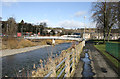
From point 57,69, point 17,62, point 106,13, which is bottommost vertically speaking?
point 17,62

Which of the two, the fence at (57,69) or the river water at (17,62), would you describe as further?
the river water at (17,62)

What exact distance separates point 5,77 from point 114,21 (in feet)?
109

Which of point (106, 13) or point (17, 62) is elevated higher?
point (106, 13)

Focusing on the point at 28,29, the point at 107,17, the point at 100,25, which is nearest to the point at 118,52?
the point at 107,17

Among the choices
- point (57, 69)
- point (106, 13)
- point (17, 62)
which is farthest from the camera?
point (106, 13)

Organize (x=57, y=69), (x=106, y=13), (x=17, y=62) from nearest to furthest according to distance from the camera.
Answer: (x=57, y=69)
(x=17, y=62)
(x=106, y=13)

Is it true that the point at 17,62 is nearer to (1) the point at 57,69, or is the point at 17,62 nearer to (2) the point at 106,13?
(1) the point at 57,69

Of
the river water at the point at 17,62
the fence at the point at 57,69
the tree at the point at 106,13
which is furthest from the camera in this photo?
the tree at the point at 106,13

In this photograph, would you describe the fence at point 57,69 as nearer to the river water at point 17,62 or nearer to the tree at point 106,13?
the river water at point 17,62

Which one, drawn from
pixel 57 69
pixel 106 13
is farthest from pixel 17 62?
pixel 106 13

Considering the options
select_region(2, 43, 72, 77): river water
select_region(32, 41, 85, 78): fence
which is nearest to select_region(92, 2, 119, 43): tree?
select_region(2, 43, 72, 77): river water

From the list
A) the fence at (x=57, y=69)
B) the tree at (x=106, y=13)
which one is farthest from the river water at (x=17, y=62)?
the tree at (x=106, y=13)

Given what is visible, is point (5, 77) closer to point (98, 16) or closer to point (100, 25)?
point (98, 16)

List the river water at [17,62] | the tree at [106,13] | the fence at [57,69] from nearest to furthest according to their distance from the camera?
1. the fence at [57,69]
2. the river water at [17,62]
3. the tree at [106,13]
